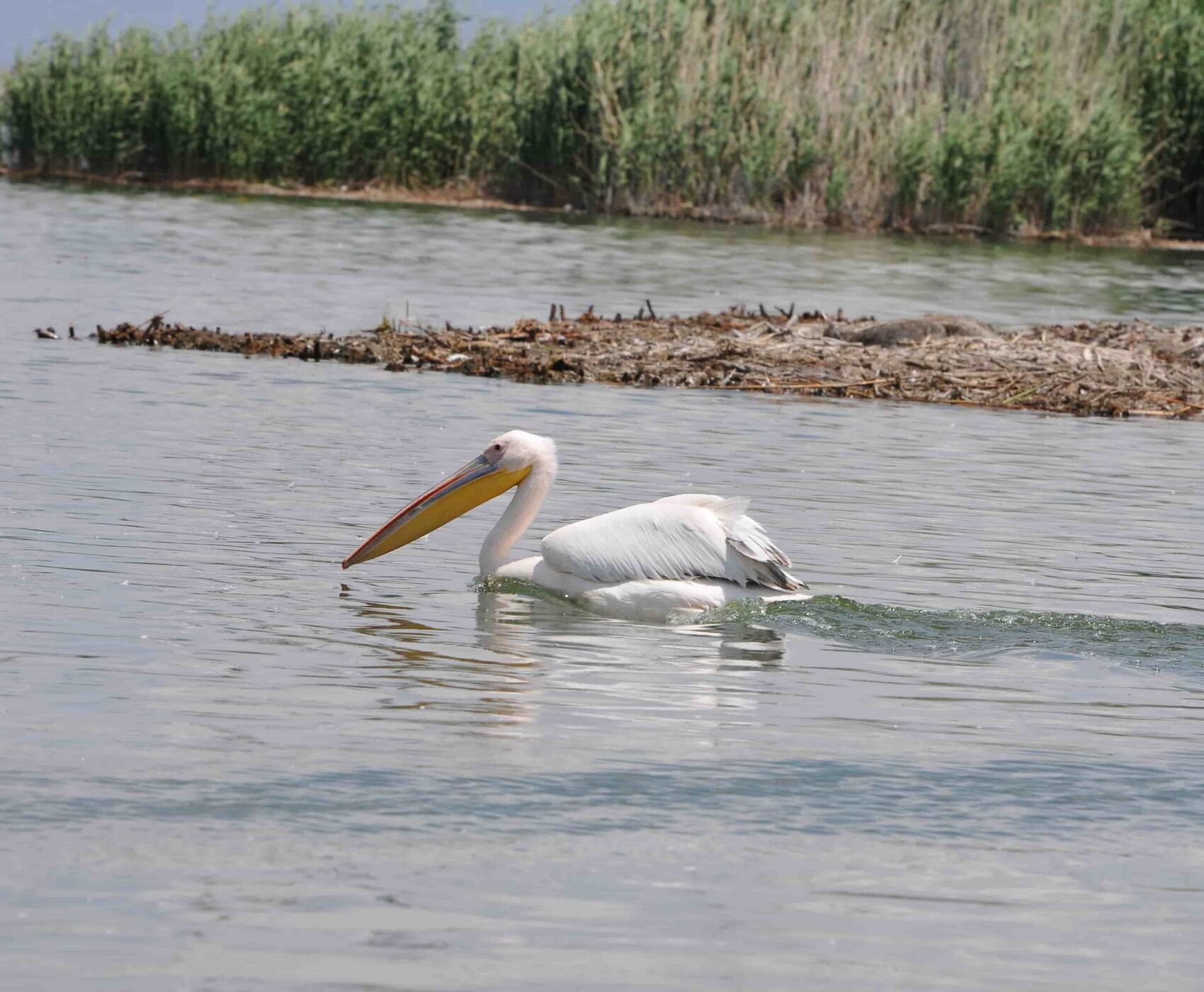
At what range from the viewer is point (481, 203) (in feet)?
125

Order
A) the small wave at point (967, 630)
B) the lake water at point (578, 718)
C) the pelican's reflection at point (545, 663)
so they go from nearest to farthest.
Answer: the lake water at point (578, 718), the pelican's reflection at point (545, 663), the small wave at point (967, 630)

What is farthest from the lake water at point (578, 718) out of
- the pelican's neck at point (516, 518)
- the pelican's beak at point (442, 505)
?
the pelican's neck at point (516, 518)

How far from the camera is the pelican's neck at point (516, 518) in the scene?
8.42 m

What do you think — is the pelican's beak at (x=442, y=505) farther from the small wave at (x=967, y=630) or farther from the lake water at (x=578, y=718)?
the small wave at (x=967, y=630)

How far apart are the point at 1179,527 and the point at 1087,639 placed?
3134 millimetres

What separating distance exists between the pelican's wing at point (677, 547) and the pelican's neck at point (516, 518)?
0.41 metres

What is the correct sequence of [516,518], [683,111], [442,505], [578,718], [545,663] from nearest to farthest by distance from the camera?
1. [578,718]
2. [545,663]
3. [516,518]
4. [442,505]
5. [683,111]

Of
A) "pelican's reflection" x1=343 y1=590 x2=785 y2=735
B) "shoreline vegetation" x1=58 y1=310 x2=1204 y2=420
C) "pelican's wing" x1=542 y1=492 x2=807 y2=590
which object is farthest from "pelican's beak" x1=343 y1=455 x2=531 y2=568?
"shoreline vegetation" x1=58 y1=310 x2=1204 y2=420

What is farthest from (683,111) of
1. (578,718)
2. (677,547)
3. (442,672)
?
(578,718)

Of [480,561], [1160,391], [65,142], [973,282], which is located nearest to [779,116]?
[973,282]

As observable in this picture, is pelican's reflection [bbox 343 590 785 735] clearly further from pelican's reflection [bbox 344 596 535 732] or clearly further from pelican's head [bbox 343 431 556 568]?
pelican's head [bbox 343 431 556 568]

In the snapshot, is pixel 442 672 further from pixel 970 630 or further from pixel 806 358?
pixel 806 358

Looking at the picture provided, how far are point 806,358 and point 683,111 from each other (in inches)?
711

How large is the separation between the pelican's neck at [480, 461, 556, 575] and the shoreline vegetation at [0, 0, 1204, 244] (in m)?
25.4
